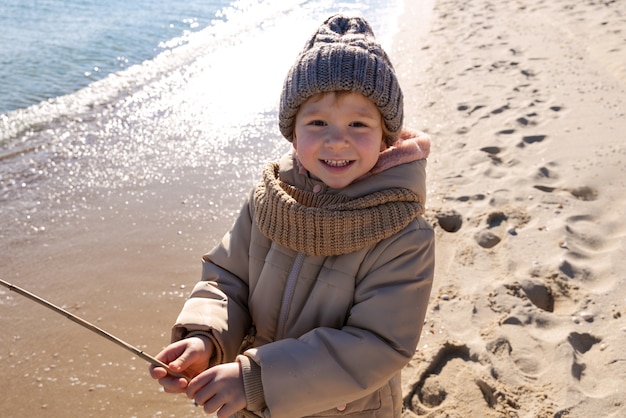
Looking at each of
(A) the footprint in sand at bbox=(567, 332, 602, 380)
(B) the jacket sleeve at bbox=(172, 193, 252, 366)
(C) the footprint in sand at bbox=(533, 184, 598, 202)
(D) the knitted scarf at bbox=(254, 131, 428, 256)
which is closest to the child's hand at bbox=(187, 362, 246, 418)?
(B) the jacket sleeve at bbox=(172, 193, 252, 366)

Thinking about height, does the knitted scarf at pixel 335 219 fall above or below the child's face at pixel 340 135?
below

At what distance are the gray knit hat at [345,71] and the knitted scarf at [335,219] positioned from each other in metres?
0.26

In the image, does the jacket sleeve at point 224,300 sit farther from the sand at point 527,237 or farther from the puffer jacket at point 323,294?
the sand at point 527,237

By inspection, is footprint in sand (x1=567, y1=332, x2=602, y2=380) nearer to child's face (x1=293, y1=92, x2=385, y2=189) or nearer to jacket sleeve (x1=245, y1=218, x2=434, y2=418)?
jacket sleeve (x1=245, y1=218, x2=434, y2=418)

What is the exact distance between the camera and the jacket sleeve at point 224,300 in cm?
209

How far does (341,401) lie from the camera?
1896mm

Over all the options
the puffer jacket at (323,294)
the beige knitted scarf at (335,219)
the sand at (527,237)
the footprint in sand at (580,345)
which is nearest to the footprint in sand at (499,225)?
the sand at (527,237)

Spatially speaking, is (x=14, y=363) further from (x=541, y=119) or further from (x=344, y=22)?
Answer: (x=541, y=119)

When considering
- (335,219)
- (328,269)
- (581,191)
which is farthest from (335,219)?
(581,191)

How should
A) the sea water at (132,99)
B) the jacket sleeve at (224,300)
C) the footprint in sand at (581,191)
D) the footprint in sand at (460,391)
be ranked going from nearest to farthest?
the jacket sleeve at (224,300), the footprint in sand at (460,391), the footprint in sand at (581,191), the sea water at (132,99)

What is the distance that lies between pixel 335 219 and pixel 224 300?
1.65ft

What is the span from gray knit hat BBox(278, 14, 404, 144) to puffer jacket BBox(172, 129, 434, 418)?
0.18 meters

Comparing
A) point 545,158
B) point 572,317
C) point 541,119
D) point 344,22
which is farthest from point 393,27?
point 344,22

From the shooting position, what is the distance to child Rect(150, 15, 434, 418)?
187 centimetres
